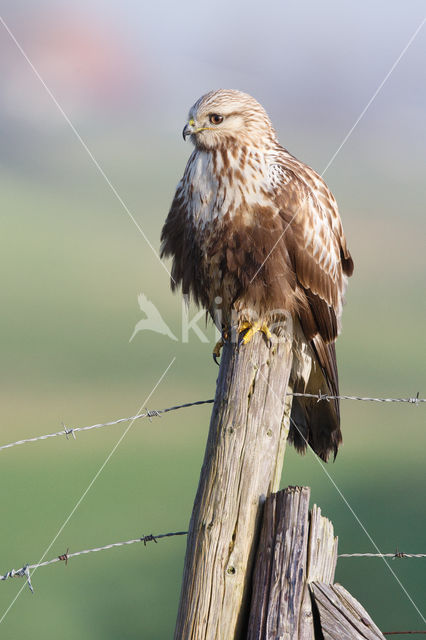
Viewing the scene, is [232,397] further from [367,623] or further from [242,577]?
[367,623]

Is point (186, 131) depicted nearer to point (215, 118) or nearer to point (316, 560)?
point (215, 118)

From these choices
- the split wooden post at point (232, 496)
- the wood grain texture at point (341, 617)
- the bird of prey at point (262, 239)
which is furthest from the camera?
the bird of prey at point (262, 239)

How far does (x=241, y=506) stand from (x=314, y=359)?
107 cm

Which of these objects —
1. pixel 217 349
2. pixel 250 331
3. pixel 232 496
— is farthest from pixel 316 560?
pixel 217 349

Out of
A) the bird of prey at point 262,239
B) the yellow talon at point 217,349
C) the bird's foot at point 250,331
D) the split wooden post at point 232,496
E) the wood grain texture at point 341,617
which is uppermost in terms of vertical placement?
the bird of prey at point 262,239

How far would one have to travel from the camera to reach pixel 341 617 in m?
2.05

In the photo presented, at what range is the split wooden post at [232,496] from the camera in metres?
2.17

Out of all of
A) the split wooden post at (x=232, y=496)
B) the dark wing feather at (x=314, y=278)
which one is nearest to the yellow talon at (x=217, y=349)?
the dark wing feather at (x=314, y=278)

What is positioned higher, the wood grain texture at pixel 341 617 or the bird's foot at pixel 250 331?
the bird's foot at pixel 250 331

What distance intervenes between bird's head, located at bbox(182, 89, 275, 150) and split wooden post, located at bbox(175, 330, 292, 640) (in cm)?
125

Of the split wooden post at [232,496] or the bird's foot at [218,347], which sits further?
the bird's foot at [218,347]

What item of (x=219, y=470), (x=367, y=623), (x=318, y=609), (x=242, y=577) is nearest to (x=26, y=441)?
(x=219, y=470)

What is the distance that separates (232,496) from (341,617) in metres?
0.49

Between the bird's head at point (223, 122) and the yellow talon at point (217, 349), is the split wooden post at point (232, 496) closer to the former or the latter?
the yellow talon at point (217, 349)
